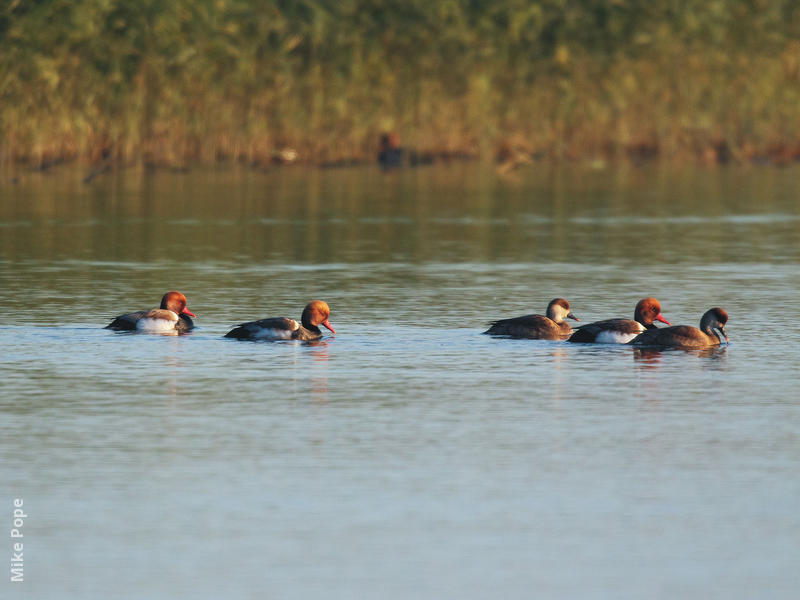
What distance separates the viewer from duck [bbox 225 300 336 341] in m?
13.8

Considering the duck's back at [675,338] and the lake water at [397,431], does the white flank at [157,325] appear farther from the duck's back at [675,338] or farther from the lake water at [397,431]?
the duck's back at [675,338]

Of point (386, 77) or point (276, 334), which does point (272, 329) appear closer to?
point (276, 334)

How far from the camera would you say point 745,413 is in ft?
35.3

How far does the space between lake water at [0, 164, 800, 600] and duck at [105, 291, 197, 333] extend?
0.50 ft

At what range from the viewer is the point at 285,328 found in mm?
13789

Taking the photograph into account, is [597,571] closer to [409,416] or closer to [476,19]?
[409,416]

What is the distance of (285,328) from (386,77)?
19658 millimetres

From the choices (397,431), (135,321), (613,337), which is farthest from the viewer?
(135,321)

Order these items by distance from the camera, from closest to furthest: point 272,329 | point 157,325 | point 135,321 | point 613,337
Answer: point 613,337 < point 272,329 < point 157,325 < point 135,321

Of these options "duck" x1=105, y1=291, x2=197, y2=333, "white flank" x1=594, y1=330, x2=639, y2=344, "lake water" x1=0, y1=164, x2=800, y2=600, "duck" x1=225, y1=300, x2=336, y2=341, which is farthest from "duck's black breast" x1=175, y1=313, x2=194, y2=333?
"white flank" x1=594, y1=330, x2=639, y2=344

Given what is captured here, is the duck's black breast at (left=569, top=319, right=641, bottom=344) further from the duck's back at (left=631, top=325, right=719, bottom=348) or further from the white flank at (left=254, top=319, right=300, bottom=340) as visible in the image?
the white flank at (left=254, top=319, right=300, bottom=340)

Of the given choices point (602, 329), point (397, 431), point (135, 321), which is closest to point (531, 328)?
point (602, 329)

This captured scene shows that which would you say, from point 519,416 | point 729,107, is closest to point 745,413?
point 519,416

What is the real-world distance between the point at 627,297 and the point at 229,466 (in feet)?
27.2
